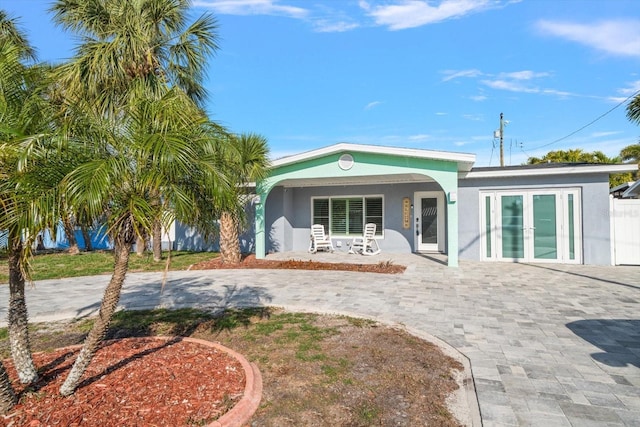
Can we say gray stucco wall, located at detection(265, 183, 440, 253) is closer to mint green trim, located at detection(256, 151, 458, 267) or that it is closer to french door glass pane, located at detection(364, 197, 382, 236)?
french door glass pane, located at detection(364, 197, 382, 236)

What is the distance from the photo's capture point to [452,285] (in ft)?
25.6

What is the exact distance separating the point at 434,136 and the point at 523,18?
11.7 metres

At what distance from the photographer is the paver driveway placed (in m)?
3.07

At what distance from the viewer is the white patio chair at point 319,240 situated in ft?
46.2

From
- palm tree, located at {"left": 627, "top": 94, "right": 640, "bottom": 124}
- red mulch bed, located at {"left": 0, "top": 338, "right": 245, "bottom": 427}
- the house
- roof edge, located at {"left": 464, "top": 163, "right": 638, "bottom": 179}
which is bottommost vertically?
red mulch bed, located at {"left": 0, "top": 338, "right": 245, "bottom": 427}

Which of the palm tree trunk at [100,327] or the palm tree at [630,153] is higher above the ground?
the palm tree at [630,153]

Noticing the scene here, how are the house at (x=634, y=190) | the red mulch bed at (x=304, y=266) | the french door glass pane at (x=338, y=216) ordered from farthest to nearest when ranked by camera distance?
the french door glass pane at (x=338, y=216), the house at (x=634, y=190), the red mulch bed at (x=304, y=266)

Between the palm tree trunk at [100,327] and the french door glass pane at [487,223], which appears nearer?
the palm tree trunk at [100,327]

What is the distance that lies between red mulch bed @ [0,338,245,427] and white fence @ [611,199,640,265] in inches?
462

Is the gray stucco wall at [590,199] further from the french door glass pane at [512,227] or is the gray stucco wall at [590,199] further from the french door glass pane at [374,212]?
the french door glass pane at [374,212]

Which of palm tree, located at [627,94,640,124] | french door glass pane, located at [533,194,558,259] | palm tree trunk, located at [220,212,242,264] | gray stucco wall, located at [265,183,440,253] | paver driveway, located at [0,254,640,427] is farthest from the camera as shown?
gray stucco wall, located at [265,183,440,253]

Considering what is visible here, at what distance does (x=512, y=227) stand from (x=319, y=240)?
271 inches

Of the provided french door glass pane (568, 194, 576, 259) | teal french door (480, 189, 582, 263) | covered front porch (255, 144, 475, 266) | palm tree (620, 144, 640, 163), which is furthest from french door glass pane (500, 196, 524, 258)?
palm tree (620, 144, 640, 163)

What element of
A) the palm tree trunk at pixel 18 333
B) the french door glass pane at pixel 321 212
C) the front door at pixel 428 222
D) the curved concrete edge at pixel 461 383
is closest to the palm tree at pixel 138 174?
the palm tree trunk at pixel 18 333
